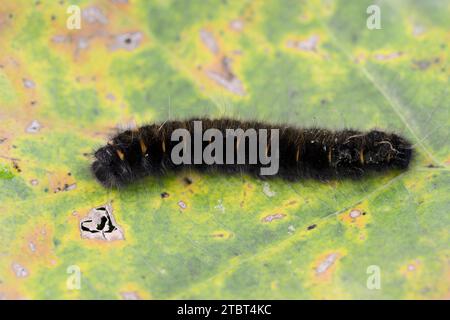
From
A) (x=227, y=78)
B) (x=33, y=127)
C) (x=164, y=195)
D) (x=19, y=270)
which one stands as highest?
(x=227, y=78)

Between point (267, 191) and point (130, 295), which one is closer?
point (130, 295)

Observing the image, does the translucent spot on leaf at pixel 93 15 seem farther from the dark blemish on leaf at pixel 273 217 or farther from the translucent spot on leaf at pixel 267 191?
the dark blemish on leaf at pixel 273 217

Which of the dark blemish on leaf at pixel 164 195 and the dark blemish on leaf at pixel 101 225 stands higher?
the dark blemish on leaf at pixel 164 195

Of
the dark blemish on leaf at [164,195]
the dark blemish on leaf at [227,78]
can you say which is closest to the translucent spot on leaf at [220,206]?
the dark blemish on leaf at [164,195]

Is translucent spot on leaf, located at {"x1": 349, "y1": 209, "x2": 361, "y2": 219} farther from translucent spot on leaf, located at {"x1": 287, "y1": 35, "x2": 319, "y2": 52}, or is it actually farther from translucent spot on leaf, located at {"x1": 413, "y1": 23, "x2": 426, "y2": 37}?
translucent spot on leaf, located at {"x1": 413, "y1": 23, "x2": 426, "y2": 37}

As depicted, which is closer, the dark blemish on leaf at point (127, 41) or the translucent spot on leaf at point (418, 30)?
the translucent spot on leaf at point (418, 30)

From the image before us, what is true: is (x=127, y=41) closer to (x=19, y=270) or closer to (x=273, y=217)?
(x=273, y=217)

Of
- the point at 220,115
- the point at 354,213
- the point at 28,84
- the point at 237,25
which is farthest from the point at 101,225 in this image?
the point at 237,25
